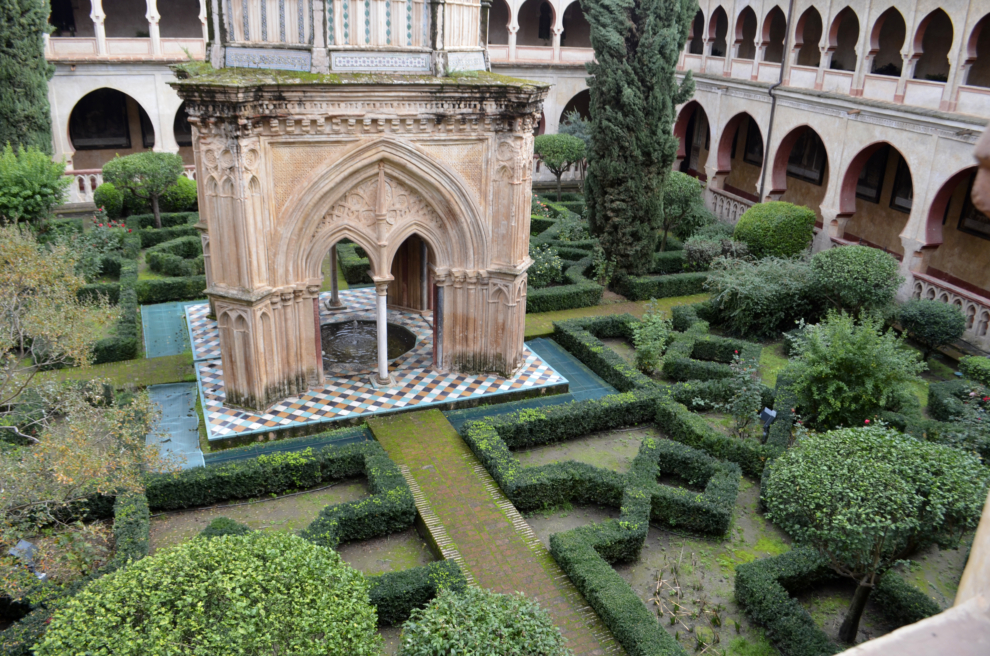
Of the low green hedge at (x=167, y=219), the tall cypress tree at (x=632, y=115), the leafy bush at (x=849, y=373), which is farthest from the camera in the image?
the low green hedge at (x=167, y=219)

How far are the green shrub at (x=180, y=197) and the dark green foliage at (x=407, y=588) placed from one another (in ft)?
61.4

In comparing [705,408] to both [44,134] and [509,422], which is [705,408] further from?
[44,134]

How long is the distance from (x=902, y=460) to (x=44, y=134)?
80.3 ft

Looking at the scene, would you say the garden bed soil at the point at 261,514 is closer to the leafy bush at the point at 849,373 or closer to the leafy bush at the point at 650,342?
the leafy bush at the point at 650,342

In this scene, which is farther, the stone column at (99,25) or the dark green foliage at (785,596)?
the stone column at (99,25)

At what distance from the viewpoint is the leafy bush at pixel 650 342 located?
53.5ft

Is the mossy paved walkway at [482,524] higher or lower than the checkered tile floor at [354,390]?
lower

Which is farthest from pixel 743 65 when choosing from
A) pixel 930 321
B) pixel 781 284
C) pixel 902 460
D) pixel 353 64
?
pixel 902 460

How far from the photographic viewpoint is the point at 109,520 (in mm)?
11547

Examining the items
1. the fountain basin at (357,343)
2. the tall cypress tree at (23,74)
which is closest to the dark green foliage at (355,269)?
the fountain basin at (357,343)

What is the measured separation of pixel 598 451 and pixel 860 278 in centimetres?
796

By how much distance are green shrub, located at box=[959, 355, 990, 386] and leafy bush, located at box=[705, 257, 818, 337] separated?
358cm

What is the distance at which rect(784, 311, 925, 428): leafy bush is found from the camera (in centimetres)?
1316

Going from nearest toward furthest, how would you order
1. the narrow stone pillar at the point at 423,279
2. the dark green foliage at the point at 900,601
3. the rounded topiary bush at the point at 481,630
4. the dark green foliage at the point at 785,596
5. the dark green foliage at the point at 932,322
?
the rounded topiary bush at the point at 481,630
the dark green foliage at the point at 785,596
the dark green foliage at the point at 900,601
the dark green foliage at the point at 932,322
the narrow stone pillar at the point at 423,279
